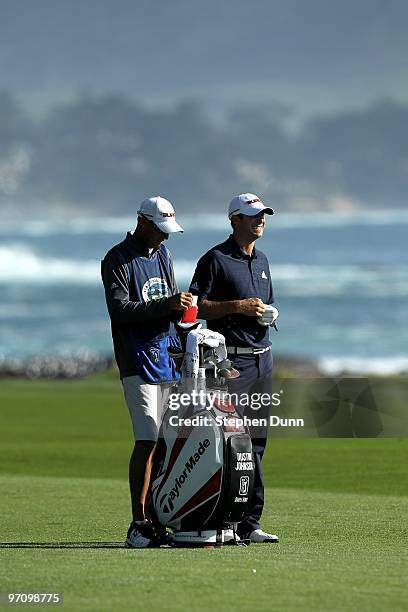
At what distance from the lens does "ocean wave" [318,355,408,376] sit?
47.6 m

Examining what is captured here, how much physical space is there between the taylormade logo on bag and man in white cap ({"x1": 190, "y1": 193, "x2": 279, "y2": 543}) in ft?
2.32

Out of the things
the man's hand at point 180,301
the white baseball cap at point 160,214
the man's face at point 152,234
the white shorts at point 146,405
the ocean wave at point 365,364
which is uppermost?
the ocean wave at point 365,364

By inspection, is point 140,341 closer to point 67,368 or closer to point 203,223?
point 67,368

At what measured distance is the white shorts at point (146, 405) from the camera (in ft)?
28.6

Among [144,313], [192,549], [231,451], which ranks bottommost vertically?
[192,549]

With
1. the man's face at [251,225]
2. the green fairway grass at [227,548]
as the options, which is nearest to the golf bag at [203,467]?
the green fairway grass at [227,548]

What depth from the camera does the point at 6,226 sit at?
3108 inches

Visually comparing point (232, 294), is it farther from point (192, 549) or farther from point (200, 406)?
point (192, 549)

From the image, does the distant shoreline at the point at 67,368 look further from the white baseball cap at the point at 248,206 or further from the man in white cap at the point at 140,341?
the man in white cap at the point at 140,341

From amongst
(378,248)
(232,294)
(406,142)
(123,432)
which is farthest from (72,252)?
(232,294)

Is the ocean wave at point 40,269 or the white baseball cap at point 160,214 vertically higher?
the ocean wave at point 40,269

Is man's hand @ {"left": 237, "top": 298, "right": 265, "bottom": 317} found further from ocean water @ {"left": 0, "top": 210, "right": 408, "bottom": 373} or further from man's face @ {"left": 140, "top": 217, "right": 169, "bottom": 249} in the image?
ocean water @ {"left": 0, "top": 210, "right": 408, "bottom": 373}

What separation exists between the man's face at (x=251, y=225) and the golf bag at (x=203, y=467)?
1.00 meters

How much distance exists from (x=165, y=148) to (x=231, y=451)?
74.4 metres
